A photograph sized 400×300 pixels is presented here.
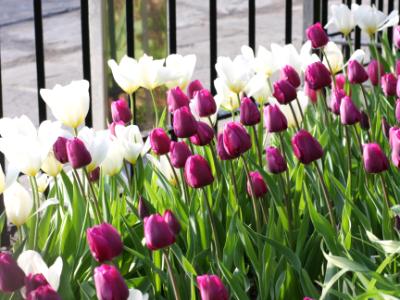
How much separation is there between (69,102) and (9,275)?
1.78 feet

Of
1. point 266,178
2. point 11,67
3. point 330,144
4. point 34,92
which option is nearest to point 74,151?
point 266,178

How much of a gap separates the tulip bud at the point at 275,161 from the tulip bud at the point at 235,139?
0.22 ft

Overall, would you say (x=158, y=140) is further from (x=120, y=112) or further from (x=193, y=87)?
(x=193, y=87)

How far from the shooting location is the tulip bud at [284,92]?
5.99ft

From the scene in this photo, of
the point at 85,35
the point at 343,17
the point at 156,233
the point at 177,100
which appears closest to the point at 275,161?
the point at 177,100

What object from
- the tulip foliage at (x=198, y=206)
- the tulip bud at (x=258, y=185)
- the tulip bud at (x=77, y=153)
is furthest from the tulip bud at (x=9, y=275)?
the tulip bud at (x=258, y=185)

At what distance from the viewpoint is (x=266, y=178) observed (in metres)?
1.68

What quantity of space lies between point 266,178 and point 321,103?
48 cm

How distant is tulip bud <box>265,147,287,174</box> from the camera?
1.63 meters

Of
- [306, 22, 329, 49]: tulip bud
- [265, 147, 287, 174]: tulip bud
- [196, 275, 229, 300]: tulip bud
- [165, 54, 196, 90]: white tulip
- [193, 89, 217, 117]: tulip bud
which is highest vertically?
[306, 22, 329, 49]: tulip bud

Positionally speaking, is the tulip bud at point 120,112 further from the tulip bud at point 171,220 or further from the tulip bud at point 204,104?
the tulip bud at point 171,220

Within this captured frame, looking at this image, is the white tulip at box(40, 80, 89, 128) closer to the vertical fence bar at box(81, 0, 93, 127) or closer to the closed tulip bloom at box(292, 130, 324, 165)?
the closed tulip bloom at box(292, 130, 324, 165)

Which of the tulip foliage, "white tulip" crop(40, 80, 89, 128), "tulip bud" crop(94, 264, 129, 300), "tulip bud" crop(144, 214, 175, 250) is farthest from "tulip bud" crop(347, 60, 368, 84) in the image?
"tulip bud" crop(94, 264, 129, 300)

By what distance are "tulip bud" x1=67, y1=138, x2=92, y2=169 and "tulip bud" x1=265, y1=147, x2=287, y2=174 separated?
11.8 inches
